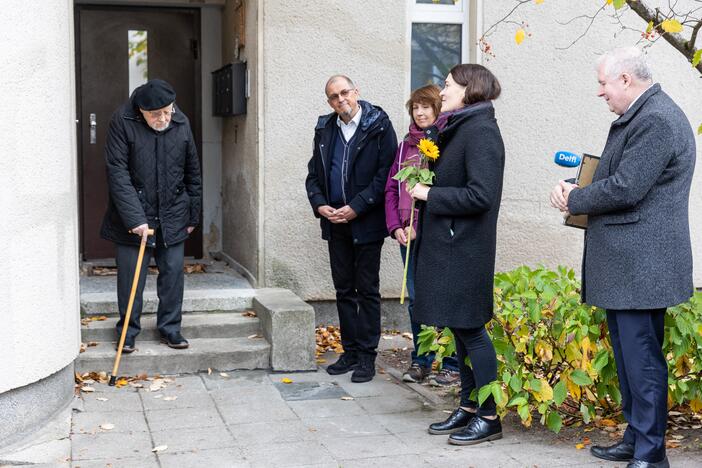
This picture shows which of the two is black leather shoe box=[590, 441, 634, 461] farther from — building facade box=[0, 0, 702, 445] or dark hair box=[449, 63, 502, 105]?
building facade box=[0, 0, 702, 445]

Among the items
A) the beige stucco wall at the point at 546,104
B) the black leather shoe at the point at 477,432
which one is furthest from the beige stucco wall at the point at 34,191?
the beige stucco wall at the point at 546,104

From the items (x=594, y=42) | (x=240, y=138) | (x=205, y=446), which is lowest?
(x=205, y=446)

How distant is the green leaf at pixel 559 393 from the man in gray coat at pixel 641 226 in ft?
1.46

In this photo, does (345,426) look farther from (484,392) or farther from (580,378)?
(580,378)

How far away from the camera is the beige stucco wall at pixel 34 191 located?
518 centimetres

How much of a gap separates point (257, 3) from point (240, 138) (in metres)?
1.29

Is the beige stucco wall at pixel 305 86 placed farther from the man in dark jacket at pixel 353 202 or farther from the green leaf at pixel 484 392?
the green leaf at pixel 484 392

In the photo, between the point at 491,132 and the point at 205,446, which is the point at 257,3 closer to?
the point at 491,132

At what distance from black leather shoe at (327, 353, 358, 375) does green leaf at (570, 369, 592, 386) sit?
2085mm

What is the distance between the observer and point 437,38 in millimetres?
8398

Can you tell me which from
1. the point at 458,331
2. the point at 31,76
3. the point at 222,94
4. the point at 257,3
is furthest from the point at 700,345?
the point at 222,94

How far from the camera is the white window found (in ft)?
27.4

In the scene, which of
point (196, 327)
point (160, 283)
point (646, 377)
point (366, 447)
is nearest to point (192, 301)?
point (196, 327)

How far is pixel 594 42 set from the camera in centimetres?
834
